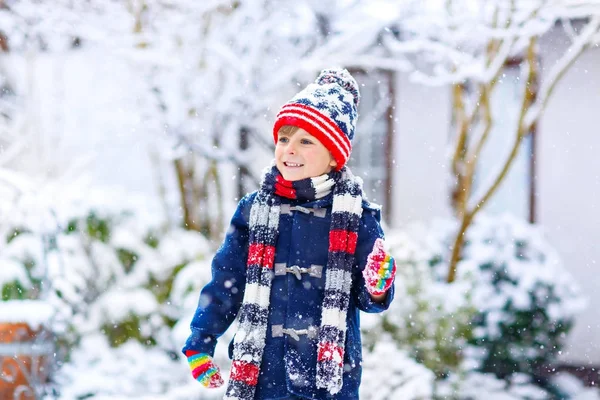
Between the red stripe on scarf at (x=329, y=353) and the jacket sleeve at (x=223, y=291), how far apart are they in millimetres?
352

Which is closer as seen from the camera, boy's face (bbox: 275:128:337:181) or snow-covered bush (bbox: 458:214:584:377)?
boy's face (bbox: 275:128:337:181)

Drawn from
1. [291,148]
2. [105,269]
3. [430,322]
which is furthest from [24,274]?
[291,148]

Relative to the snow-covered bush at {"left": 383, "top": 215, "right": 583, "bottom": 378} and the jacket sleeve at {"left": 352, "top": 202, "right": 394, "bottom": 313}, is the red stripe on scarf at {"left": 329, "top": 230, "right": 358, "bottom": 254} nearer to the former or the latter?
the jacket sleeve at {"left": 352, "top": 202, "right": 394, "bottom": 313}

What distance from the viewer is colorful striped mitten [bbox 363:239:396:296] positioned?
1.97 meters

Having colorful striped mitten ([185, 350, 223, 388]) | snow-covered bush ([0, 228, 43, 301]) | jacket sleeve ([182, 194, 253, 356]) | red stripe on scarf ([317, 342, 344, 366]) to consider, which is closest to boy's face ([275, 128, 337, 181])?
jacket sleeve ([182, 194, 253, 356])

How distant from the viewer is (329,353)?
2096mm

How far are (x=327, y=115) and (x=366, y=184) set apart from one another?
5749 millimetres

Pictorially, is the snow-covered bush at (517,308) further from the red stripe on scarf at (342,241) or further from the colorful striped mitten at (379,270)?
the colorful striped mitten at (379,270)

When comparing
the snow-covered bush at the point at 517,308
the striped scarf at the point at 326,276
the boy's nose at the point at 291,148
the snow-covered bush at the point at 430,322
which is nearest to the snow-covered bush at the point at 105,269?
the snow-covered bush at the point at 430,322

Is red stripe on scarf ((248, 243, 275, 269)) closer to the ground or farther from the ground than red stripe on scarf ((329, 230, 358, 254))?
closer to the ground

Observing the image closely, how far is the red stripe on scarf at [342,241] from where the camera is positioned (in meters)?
2.15

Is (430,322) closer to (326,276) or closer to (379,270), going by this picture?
(326,276)

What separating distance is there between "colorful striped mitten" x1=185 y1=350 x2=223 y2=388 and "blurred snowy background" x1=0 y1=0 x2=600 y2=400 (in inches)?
82.1

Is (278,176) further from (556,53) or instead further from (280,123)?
(556,53)
